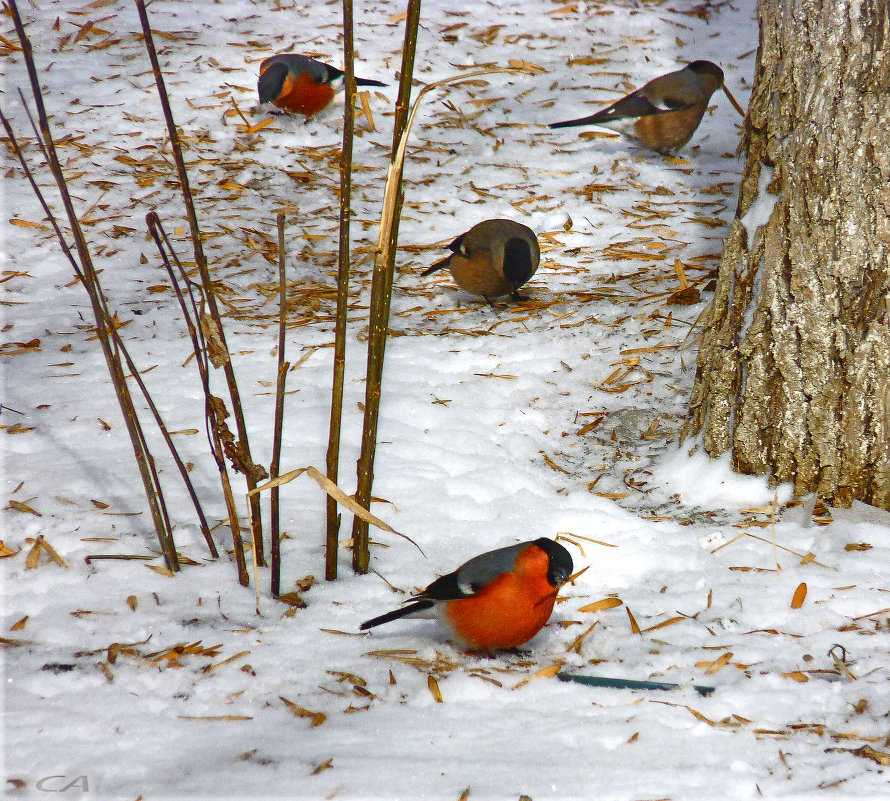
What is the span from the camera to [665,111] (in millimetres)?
5395

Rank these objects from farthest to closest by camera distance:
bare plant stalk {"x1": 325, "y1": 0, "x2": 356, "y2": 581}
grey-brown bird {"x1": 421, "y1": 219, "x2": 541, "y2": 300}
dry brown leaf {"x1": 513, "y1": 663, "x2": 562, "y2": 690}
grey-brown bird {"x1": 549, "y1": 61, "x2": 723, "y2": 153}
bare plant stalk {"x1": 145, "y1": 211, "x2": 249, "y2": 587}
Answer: grey-brown bird {"x1": 549, "y1": 61, "x2": 723, "y2": 153}, grey-brown bird {"x1": 421, "y1": 219, "x2": 541, "y2": 300}, dry brown leaf {"x1": 513, "y1": 663, "x2": 562, "y2": 690}, bare plant stalk {"x1": 145, "y1": 211, "x2": 249, "y2": 587}, bare plant stalk {"x1": 325, "y1": 0, "x2": 356, "y2": 581}

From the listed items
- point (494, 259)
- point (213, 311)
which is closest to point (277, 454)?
point (213, 311)

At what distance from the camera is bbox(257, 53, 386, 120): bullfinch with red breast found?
19.1 feet

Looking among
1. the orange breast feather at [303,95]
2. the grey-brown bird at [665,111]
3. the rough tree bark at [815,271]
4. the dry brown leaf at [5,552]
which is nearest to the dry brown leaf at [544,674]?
the rough tree bark at [815,271]

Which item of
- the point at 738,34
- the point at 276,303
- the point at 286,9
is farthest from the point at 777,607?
the point at 286,9

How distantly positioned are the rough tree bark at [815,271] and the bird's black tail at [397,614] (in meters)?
1.23

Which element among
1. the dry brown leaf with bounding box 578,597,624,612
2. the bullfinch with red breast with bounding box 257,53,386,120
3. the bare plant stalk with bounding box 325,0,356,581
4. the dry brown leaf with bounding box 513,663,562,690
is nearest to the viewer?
the bare plant stalk with bounding box 325,0,356,581

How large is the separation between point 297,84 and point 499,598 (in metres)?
5.09

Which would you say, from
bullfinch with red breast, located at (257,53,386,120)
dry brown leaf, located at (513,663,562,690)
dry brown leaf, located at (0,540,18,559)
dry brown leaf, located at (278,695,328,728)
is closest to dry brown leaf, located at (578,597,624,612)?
dry brown leaf, located at (513,663,562,690)

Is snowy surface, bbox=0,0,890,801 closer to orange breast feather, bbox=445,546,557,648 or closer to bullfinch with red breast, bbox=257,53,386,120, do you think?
orange breast feather, bbox=445,546,557,648

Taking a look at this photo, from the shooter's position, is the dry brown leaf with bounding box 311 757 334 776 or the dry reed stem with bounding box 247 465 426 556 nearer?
the dry brown leaf with bounding box 311 757 334 776

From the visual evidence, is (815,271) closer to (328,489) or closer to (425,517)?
(425,517)

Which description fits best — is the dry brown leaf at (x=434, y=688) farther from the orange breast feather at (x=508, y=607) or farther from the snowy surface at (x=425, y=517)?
the orange breast feather at (x=508, y=607)

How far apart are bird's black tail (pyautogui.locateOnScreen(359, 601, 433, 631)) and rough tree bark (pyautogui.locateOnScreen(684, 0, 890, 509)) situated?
1.23m
